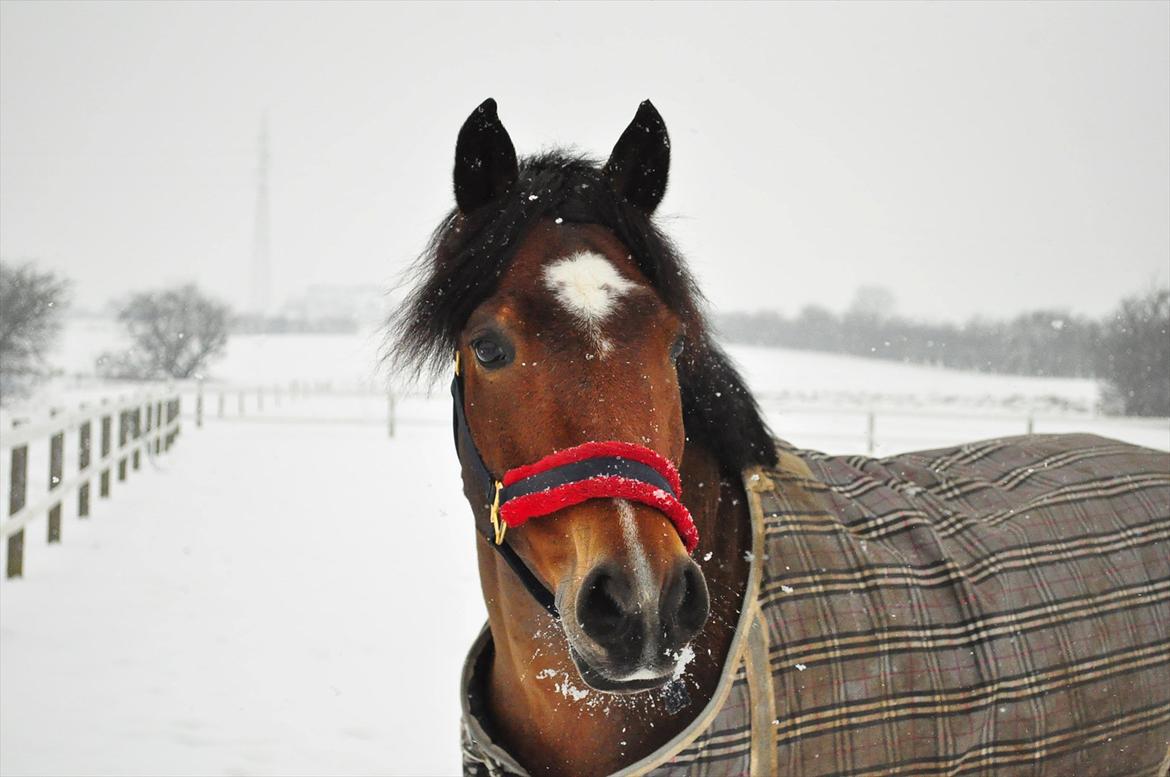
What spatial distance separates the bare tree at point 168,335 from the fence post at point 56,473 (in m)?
15.1

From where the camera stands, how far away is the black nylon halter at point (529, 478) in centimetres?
135

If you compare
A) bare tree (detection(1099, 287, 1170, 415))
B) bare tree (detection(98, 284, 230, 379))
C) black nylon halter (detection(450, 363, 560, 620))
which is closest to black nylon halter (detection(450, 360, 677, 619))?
black nylon halter (detection(450, 363, 560, 620))

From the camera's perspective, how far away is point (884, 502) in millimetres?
1988

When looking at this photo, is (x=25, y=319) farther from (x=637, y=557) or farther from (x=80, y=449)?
(x=637, y=557)

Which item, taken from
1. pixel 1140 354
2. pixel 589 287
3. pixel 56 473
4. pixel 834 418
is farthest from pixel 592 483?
pixel 834 418

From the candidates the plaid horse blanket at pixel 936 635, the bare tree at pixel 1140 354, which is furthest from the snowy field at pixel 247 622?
the bare tree at pixel 1140 354

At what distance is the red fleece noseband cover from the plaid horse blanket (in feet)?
1.17

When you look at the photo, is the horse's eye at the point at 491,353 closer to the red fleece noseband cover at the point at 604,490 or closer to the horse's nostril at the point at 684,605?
the red fleece noseband cover at the point at 604,490

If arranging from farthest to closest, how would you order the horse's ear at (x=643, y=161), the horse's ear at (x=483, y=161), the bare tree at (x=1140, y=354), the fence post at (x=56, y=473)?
the bare tree at (x=1140, y=354), the fence post at (x=56, y=473), the horse's ear at (x=643, y=161), the horse's ear at (x=483, y=161)

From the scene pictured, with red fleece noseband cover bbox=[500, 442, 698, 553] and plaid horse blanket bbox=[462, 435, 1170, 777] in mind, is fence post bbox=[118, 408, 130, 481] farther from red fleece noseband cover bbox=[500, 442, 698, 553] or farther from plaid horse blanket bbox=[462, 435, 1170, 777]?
red fleece noseband cover bbox=[500, 442, 698, 553]

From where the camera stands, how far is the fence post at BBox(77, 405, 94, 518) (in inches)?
291

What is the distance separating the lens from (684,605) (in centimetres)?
127

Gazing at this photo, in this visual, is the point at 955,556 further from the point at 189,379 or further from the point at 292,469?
the point at 189,379

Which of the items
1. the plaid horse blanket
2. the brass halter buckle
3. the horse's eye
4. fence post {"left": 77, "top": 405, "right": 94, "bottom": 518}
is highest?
the horse's eye
